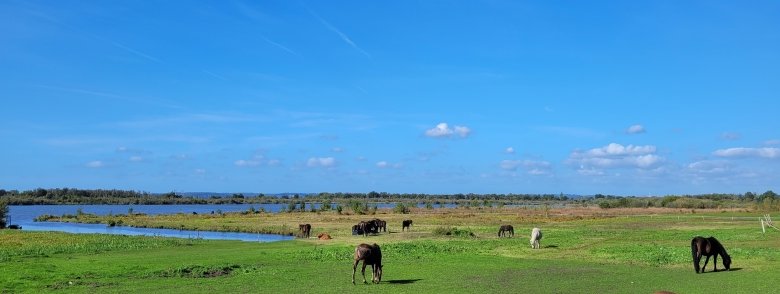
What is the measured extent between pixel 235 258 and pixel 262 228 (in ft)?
131

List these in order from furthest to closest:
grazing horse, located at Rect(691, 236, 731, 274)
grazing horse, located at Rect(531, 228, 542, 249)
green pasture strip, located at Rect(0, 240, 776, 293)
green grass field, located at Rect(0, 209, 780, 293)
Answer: grazing horse, located at Rect(531, 228, 542, 249) < grazing horse, located at Rect(691, 236, 731, 274) < green grass field, located at Rect(0, 209, 780, 293) < green pasture strip, located at Rect(0, 240, 776, 293)

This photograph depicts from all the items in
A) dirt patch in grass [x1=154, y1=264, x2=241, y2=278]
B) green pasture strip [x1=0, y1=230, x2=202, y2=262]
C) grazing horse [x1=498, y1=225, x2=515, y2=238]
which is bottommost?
dirt patch in grass [x1=154, y1=264, x2=241, y2=278]

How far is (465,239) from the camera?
4878cm

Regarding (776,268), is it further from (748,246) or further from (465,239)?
(465,239)

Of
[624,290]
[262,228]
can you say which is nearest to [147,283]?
[624,290]

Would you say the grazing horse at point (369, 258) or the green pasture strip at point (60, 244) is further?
the green pasture strip at point (60, 244)

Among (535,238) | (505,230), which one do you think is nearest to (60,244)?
(535,238)

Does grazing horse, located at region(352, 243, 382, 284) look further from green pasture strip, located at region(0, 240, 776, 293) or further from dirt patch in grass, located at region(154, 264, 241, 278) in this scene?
dirt patch in grass, located at region(154, 264, 241, 278)

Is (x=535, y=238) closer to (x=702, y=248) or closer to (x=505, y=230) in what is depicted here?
(x=702, y=248)

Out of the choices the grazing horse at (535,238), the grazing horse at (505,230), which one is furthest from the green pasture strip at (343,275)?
the grazing horse at (505,230)

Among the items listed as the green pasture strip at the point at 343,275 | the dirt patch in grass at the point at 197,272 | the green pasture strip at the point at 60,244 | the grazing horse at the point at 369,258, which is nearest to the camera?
the green pasture strip at the point at 343,275

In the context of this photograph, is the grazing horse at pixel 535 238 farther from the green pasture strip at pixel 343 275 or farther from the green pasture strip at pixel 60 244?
the green pasture strip at pixel 60 244

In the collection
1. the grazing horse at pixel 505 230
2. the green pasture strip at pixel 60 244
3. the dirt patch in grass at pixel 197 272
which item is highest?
the grazing horse at pixel 505 230

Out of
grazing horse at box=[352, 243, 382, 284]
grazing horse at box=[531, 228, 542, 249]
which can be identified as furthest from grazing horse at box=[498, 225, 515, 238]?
grazing horse at box=[352, 243, 382, 284]
